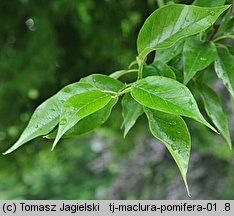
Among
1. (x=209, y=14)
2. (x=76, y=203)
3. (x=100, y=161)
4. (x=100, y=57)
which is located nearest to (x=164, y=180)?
(x=100, y=161)

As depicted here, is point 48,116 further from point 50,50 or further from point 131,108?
point 50,50

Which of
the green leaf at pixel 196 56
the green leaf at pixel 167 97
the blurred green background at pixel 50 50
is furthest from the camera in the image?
the blurred green background at pixel 50 50

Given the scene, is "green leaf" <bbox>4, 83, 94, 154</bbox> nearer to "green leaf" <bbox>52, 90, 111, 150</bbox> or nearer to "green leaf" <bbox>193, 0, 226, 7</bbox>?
"green leaf" <bbox>52, 90, 111, 150</bbox>

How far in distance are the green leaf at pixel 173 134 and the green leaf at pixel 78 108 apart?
0.06 m

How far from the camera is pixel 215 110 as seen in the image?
612mm

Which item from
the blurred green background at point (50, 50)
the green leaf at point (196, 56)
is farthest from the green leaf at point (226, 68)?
the blurred green background at point (50, 50)

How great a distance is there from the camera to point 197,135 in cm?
214

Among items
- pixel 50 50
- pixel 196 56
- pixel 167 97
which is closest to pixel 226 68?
pixel 196 56

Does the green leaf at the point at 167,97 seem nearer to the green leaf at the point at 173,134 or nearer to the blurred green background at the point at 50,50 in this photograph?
the green leaf at the point at 173,134

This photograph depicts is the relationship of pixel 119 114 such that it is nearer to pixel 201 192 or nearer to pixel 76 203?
pixel 76 203

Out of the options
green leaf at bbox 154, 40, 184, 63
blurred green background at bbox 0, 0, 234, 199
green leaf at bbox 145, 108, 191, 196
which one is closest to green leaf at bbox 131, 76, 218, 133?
green leaf at bbox 145, 108, 191, 196

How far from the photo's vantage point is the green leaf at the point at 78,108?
1.44ft

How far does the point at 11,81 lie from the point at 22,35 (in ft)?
0.57

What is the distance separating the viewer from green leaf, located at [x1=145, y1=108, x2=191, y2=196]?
0.44 metres
